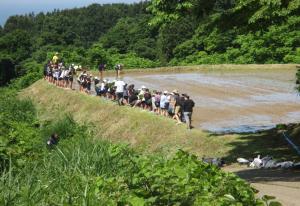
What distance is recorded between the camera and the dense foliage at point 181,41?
12953 millimetres

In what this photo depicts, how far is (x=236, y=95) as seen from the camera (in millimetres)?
33719

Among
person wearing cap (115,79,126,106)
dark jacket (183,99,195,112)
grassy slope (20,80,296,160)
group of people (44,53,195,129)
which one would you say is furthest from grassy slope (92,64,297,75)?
dark jacket (183,99,195,112)

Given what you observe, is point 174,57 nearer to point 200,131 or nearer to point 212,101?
point 212,101

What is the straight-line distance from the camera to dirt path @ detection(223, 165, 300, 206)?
973 centimetres

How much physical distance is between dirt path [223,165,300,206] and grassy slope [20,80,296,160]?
2233 millimetres

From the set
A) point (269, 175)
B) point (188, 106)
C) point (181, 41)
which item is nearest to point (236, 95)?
point (188, 106)

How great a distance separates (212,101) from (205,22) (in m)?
17.7

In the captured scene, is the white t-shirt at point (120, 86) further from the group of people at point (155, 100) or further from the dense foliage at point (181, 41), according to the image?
the dense foliage at point (181, 41)

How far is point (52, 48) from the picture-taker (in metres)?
79.1

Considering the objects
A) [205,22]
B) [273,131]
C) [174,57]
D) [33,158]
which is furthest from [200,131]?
[174,57]

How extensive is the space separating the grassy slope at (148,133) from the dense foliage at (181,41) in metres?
3.50

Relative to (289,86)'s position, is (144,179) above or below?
above

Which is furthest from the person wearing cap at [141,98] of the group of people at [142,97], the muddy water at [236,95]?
the muddy water at [236,95]

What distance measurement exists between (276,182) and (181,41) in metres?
59.7
